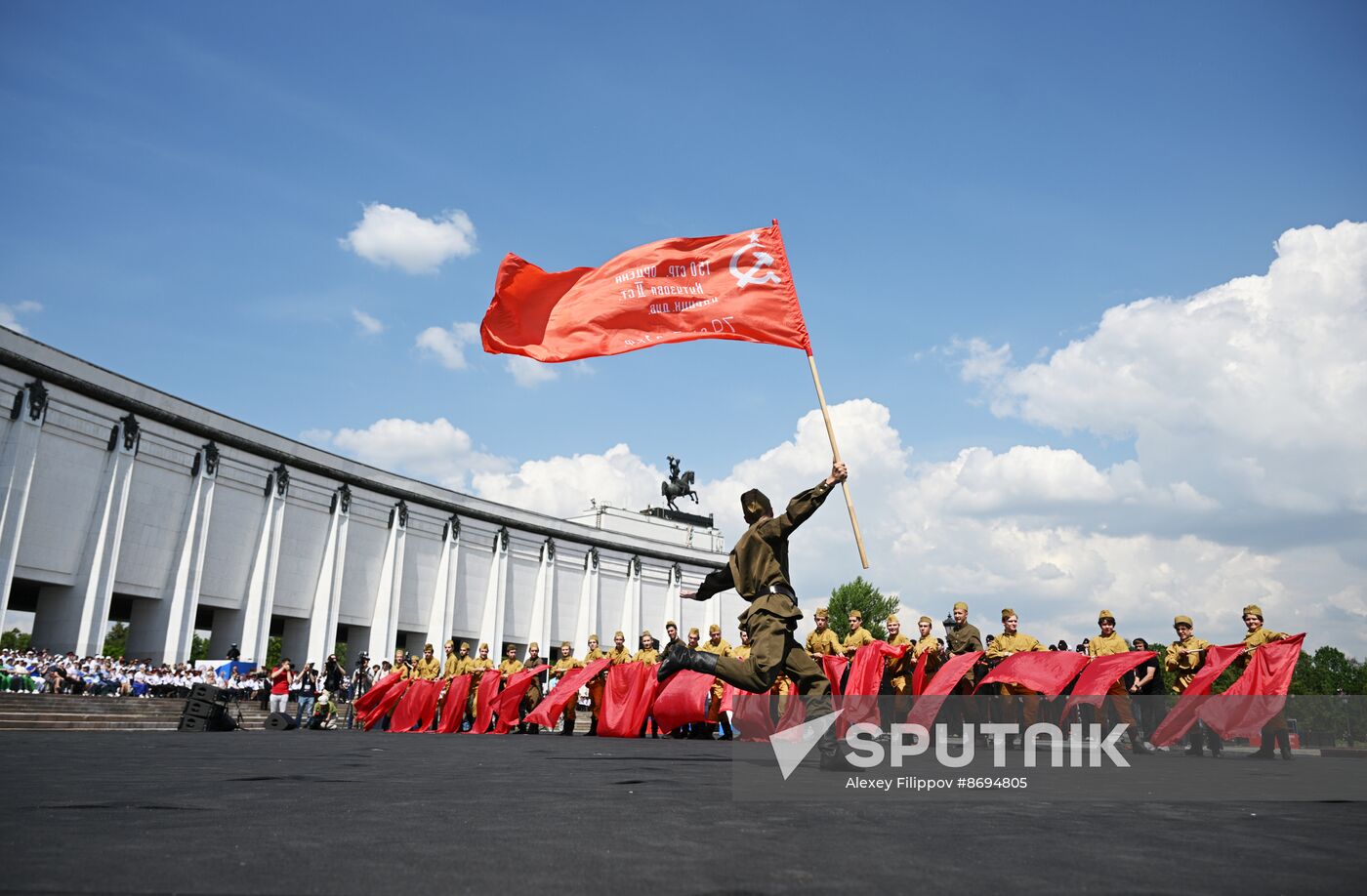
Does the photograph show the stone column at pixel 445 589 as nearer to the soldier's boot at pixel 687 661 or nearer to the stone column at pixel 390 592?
the stone column at pixel 390 592

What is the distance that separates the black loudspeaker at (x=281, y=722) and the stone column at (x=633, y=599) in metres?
41.7

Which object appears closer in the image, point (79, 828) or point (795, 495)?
point (79, 828)

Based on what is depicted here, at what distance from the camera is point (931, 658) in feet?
42.9

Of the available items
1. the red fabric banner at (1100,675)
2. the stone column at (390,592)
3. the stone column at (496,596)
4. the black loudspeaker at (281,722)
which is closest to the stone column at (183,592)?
the stone column at (390,592)

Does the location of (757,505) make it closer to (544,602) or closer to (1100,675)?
(1100,675)

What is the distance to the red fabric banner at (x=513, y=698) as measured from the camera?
19.1m

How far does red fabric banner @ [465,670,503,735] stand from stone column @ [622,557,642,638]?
43.4 metres

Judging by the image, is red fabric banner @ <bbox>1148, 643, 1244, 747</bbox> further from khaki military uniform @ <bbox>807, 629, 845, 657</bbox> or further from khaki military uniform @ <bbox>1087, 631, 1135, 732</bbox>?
khaki military uniform @ <bbox>807, 629, 845, 657</bbox>

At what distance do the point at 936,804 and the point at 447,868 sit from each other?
2951 mm

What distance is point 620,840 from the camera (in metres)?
3.67

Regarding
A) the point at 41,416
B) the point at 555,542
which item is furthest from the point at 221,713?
the point at 555,542

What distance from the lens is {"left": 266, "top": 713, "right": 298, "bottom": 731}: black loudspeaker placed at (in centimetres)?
2102

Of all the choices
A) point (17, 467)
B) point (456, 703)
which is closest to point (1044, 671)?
point (456, 703)

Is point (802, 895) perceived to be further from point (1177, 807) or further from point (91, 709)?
point (91, 709)
